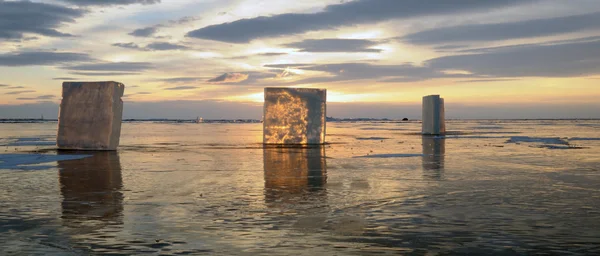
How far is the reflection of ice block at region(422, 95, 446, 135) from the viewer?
42.4 meters

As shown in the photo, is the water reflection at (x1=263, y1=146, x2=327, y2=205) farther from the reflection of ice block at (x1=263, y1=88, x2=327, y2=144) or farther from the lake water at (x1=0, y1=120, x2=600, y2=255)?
the reflection of ice block at (x1=263, y1=88, x2=327, y2=144)

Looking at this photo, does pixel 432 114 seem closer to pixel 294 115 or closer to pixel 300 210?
pixel 294 115

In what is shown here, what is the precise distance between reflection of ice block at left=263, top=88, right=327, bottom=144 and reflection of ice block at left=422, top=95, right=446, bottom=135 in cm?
1642

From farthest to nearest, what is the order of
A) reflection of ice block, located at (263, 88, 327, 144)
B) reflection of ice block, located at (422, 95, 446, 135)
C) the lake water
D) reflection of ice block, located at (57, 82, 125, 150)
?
reflection of ice block, located at (422, 95, 446, 135) < reflection of ice block, located at (263, 88, 327, 144) < reflection of ice block, located at (57, 82, 125, 150) < the lake water

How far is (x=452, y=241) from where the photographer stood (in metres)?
6.59

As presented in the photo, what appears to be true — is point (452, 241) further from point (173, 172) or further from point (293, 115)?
point (293, 115)

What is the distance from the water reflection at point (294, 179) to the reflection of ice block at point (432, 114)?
79.3 ft

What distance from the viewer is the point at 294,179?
13.2m

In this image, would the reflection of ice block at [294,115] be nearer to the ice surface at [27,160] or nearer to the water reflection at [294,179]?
the water reflection at [294,179]

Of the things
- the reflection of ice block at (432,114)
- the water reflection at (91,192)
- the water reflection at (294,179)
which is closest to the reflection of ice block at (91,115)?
the water reflection at (91,192)

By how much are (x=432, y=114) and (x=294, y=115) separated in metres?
18.6

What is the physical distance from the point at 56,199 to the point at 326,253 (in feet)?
19.6

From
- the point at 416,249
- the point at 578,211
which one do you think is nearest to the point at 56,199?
the point at 416,249

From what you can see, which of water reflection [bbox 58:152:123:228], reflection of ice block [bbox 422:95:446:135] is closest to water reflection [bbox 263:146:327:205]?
water reflection [bbox 58:152:123:228]
